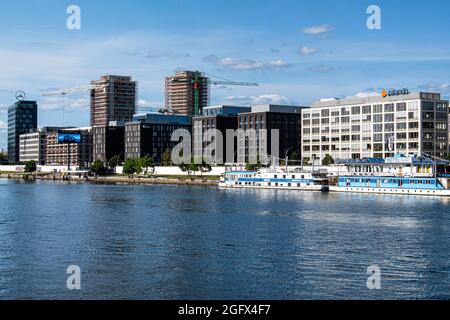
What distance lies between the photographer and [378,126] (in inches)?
6969

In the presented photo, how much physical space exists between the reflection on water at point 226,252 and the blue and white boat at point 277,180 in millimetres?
50820

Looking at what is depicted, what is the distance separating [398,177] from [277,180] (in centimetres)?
3233

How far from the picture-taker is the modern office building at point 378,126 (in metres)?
169

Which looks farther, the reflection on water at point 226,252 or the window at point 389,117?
the window at point 389,117

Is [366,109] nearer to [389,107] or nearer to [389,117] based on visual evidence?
[389,107]

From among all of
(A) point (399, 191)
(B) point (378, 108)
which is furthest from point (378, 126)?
(A) point (399, 191)

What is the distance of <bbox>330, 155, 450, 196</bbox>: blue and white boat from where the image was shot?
117625mm

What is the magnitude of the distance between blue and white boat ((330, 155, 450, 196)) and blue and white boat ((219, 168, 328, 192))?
19.9 feet

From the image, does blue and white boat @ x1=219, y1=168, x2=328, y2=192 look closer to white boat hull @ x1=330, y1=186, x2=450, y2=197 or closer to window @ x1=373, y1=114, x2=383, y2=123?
white boat hull @ x1=330, y1=186, x2=450, y2=197

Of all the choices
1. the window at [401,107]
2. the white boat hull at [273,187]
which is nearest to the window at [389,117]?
the window at [401,107]

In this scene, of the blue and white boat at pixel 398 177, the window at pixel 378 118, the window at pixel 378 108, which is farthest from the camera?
the window at pixel 378 118

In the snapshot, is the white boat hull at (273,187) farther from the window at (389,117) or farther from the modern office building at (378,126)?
the window at (389,117)
